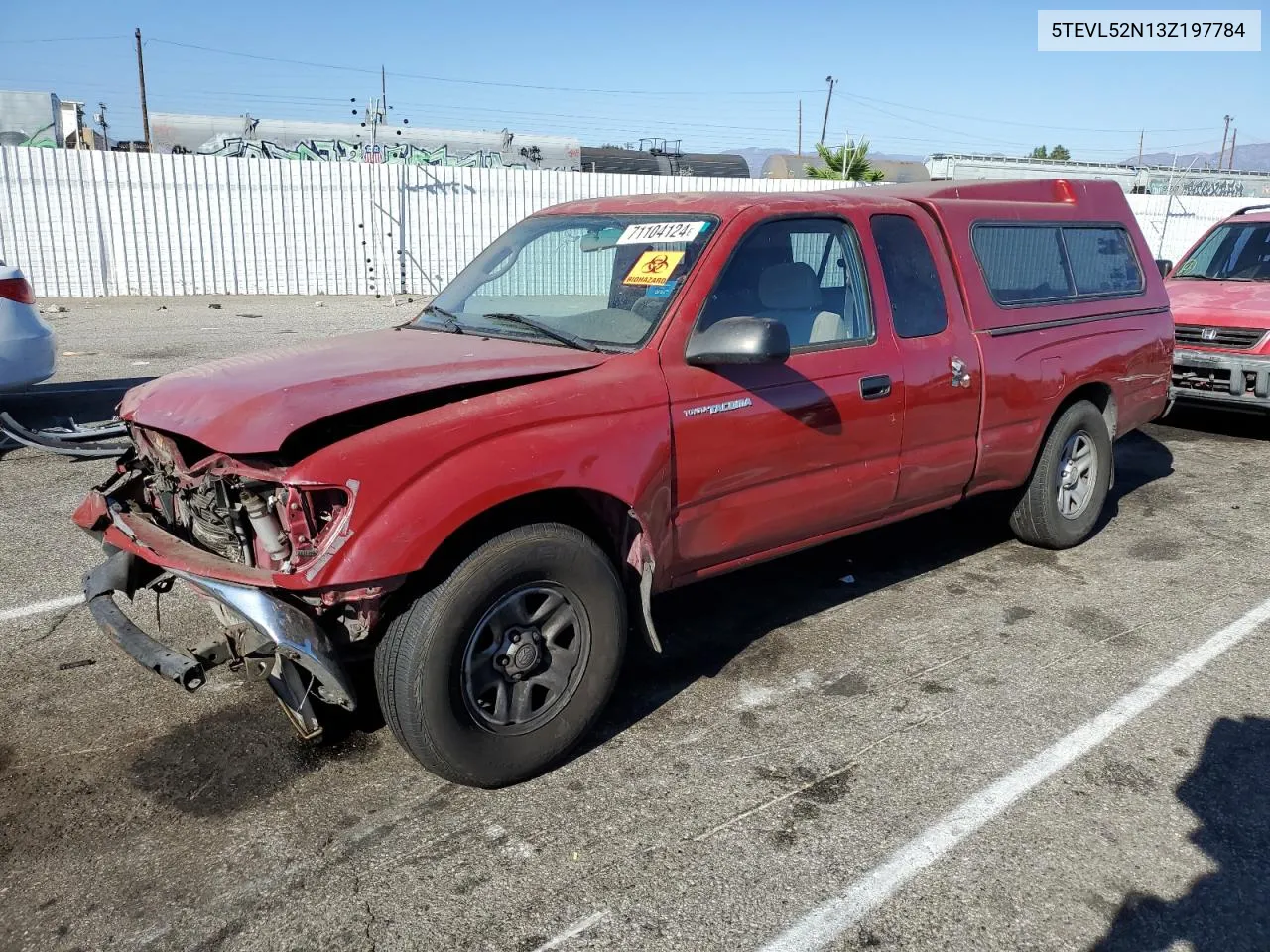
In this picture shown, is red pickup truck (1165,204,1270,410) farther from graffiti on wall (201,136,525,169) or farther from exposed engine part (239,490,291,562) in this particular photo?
graffiti on wall (201,136,525,169)

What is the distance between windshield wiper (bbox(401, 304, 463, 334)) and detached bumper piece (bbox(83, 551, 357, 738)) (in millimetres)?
1524

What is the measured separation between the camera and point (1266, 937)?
102 inches

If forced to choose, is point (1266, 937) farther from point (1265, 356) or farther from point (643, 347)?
point (1265, 356)

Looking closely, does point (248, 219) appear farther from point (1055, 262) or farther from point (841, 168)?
point (841, 168)

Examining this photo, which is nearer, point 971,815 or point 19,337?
point 971,815

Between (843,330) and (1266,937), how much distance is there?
2486 mm

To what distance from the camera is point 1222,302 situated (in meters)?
8.48

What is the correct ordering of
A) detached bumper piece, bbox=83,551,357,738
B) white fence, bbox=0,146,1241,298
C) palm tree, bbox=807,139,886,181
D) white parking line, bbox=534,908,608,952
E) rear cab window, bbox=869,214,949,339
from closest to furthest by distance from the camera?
1. white parking line, bbox=534,908,608,952
2. detached bumper piece, bbox=83,551,357,738
3. rear cab window, bbox=869,214,949,339
4. white fence, bbox=0,146,1241,298
5. palm tree, bbox=807,139,886,181

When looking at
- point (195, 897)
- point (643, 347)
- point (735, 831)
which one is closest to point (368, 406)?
point (643, 347)

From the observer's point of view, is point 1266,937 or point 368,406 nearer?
point 1266,937

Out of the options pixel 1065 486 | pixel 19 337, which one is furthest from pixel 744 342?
pixel 19 337

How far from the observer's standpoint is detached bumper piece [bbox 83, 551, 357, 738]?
2801mm

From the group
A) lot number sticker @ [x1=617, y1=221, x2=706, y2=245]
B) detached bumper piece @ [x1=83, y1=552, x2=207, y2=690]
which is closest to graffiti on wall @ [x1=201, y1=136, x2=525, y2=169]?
lot number sticker @ [x1=617, y1=221, x2=706, y2=245]

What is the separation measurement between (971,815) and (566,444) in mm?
1704
